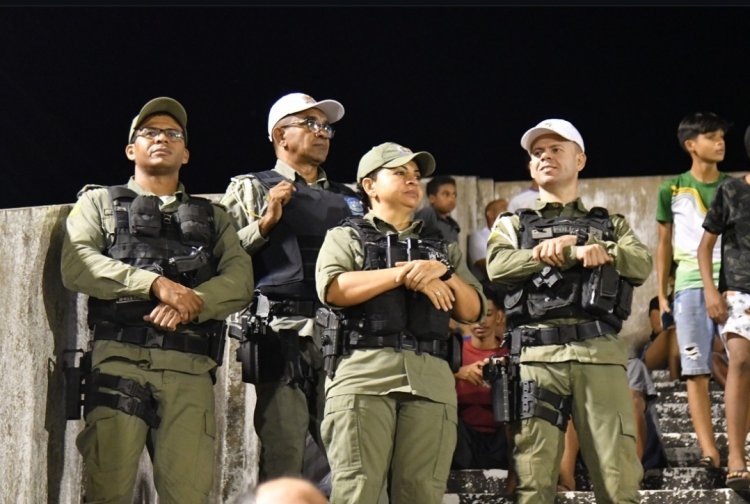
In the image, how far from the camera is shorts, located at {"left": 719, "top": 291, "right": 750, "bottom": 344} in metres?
6.22

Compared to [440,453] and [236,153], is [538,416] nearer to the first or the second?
[440,453]

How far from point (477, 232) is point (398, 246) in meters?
5.00

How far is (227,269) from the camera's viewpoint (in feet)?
18.8

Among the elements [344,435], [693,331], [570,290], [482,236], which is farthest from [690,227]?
[344,435]

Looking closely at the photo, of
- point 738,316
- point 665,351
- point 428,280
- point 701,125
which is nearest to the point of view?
point 428,280

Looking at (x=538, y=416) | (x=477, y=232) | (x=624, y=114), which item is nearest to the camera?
(x=538, y=416)

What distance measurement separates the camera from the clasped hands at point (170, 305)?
5434mm

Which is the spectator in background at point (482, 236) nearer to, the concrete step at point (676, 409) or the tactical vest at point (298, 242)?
the concrete step at point (676, 409)

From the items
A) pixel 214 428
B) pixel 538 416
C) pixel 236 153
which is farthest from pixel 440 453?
pixel 236 153

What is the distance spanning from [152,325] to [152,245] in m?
0.36

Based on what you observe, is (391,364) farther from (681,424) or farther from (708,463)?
(681,424)

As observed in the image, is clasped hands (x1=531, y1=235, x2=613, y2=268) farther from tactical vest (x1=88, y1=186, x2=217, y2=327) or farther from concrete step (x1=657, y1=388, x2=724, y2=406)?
concrete step (x1=657, y1=388, x2=724, y2=406)

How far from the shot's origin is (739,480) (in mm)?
5875

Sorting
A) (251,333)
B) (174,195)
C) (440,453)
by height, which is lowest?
(440,453)
